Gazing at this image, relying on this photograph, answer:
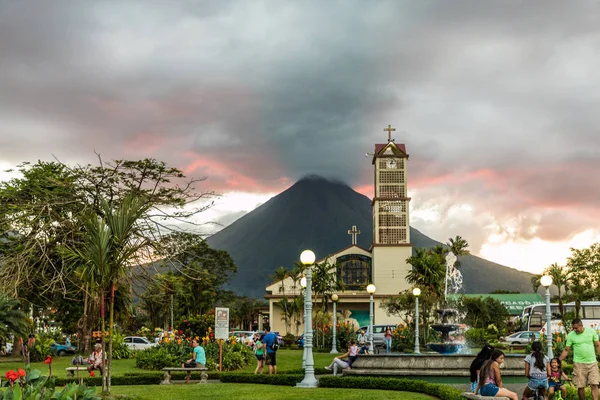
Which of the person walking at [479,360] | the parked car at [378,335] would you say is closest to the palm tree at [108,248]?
the person walking at [479,360]

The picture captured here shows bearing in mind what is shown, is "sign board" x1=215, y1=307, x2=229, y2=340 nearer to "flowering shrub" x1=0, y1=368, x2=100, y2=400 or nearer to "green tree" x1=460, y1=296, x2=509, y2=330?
"flowering shrub" x1=0, y1=368, x2=100, y2=400

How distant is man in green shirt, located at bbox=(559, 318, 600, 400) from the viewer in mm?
12938

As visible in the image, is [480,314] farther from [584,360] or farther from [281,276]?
[584,360]

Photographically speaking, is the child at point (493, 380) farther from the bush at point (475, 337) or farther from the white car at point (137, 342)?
the white car at point (137, 342)

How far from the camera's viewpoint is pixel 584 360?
13.0 metres

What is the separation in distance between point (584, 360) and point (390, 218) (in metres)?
67.7

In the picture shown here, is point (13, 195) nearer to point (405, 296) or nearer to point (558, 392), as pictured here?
point (558, 392)

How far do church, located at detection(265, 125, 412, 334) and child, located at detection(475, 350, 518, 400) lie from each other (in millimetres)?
64191

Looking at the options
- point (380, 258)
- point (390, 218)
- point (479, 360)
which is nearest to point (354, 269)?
point (380, 258)

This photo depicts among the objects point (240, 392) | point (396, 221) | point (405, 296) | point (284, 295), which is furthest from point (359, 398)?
point (396, 221)

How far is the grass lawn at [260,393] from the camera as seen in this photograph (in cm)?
1551

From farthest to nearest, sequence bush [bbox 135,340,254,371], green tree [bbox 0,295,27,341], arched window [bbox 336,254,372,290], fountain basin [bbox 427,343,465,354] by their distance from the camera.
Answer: arched window [bbox 336,254,372,290]
green tree [bbox 0,295,27,341]
fountain basin [bbox 427,343,465,354]
bush [bbox 135,340,254,371]

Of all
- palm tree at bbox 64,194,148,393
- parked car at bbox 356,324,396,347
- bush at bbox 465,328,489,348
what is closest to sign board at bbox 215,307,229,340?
palm tree at bbox 64,194,148,393

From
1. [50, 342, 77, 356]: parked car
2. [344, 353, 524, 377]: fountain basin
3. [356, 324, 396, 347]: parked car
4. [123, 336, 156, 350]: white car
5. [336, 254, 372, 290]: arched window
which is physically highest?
[336, 254, 372, 290]: arched window
